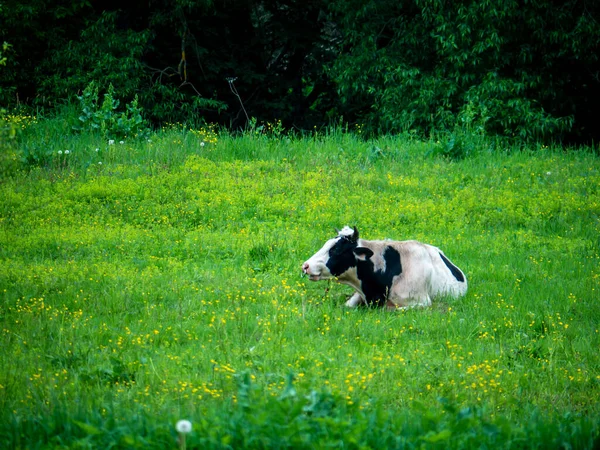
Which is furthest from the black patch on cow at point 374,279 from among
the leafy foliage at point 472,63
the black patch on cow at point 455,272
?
the leafy foliage at point 472,63

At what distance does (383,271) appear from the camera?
395 inches

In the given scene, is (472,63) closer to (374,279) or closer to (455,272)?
(455,272)

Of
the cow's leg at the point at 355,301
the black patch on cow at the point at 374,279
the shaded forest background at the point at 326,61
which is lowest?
the cow's leg at the point at 355,301

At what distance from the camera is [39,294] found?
969 cm

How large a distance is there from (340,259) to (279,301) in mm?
973

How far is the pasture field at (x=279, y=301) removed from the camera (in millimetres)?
5699

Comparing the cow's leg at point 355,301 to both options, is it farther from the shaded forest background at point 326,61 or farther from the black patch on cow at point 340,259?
the shaded forest background at point 326,61

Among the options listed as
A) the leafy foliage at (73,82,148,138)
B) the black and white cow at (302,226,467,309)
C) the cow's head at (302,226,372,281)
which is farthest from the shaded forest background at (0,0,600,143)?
the cow's head at (302,226,372,281)

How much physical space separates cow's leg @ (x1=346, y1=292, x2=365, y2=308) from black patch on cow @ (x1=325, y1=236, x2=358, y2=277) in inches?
16.0

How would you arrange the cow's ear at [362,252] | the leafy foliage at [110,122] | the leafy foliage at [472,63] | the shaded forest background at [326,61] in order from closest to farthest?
the cow's ear at [362,252]
the leafy foliage at [110,122]
the leafy foliage at [472,63]
the shaded forest background at [326,61]

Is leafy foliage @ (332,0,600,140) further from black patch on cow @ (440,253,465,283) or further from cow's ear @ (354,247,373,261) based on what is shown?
cow's ear @ (354,247,373,261)

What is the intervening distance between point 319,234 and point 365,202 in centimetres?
205

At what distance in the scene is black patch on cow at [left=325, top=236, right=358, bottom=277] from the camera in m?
9.91

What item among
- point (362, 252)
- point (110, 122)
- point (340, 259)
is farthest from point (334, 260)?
point (110, 122)
